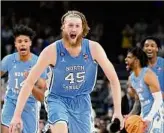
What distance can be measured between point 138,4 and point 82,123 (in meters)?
15.9

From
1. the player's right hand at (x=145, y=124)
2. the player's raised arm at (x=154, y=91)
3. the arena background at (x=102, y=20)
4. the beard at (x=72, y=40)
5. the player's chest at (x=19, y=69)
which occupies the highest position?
the arena background at (x=102, y=20)

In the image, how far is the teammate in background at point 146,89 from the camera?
9203 mm

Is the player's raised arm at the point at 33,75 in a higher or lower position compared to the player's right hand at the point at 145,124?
higher

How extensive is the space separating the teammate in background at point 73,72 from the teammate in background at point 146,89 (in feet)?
5.14

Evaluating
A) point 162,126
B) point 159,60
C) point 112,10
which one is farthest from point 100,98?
point 112,10

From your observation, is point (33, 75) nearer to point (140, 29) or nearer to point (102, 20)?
point (140, 29)

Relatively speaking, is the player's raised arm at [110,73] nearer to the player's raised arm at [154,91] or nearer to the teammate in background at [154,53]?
the player's raised arm at [154,91]

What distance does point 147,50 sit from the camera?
424 inches

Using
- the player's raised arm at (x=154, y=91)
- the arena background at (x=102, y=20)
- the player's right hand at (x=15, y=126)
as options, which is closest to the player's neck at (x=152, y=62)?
the player's raised arm at (x=154, y=91)

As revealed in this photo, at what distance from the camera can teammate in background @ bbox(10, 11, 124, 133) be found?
7629 mm

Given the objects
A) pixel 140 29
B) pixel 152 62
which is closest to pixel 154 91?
pixel 152 62

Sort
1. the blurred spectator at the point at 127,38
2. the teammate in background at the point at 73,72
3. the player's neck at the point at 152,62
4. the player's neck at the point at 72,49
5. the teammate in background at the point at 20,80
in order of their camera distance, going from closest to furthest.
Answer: the teammate in background at the point at 73,72 → the player's neck at the point at 72,49 → the teammate in background at the point at 20,80 → the player's neck at the point at 152,62 → the blurred spectator at the point at 127,38

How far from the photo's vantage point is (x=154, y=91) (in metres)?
9.27

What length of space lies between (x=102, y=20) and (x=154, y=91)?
13.8 m
